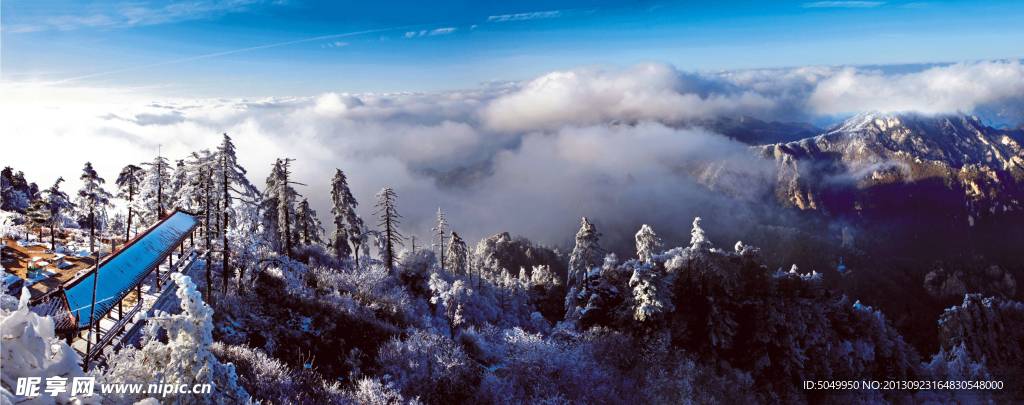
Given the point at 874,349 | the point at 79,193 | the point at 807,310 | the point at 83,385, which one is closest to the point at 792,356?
the point at 807,310

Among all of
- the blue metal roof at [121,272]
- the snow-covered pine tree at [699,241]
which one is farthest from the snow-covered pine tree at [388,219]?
the snow-covered pine tree at [699,241]

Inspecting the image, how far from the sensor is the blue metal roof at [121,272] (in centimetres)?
1224

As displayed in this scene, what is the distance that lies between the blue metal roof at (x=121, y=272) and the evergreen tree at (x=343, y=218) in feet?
59.3

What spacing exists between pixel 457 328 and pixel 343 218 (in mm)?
15905

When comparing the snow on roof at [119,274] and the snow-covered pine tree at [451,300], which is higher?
the snow on roof at [119,274]

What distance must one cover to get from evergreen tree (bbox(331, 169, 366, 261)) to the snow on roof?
18239 millimetres

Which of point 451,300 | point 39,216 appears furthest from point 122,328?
point 39,216

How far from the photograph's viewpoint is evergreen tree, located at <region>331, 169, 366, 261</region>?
125ft

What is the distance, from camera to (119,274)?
554 inches

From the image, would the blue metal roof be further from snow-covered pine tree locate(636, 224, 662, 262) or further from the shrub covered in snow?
snow-covered pine tree locate(636, 224, 662, 262)

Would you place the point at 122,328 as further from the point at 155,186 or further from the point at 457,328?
the point at 457,328

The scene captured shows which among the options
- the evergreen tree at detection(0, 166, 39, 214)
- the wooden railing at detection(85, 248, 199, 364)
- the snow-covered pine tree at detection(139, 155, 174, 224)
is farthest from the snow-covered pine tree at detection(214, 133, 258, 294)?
the evergreen tree at detection(0, 166, 39, 214)

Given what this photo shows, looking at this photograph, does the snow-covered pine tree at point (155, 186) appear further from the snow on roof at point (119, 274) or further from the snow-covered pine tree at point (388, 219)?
the snow-covered pine tree at point (388, 219)

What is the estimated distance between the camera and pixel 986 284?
404 ft
